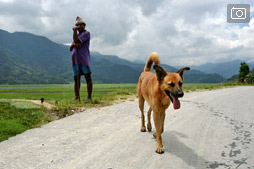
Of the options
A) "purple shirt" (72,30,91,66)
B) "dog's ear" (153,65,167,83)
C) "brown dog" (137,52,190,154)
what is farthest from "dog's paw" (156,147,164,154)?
"purple shirt" (72,30,91,66)

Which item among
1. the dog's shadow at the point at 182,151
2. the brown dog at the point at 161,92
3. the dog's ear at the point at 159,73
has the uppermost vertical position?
the dog's ear at the point at 159,73

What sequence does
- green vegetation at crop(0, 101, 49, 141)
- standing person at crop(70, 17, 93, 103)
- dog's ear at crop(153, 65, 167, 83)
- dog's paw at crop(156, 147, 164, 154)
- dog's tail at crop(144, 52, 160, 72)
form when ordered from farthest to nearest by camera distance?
standing person at crop(70, 17, 93, 103) < dog's tail at crop(144, 52, 160, 72) < green vegetation at crop(0, 101, 49, 141) < dog's paw at crop(156, 147, 164, 154) < dog's ear at crop(153, 65, 167, 83)

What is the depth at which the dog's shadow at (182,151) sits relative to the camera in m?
3.37

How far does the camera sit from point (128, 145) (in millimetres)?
4168

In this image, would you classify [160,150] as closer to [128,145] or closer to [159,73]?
[128,145]

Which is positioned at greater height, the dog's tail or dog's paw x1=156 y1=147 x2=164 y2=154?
the dog's tail

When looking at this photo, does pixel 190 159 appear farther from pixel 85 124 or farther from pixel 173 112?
pixel 173 112

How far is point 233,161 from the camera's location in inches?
135

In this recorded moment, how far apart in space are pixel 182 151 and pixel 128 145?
1152 millimetres

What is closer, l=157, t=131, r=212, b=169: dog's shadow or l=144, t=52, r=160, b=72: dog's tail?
l=157, t=131, r=212, b=169: dog's shadow

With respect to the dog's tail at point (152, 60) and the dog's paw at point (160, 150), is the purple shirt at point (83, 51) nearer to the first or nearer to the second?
the dog's tail at point (152, 60)

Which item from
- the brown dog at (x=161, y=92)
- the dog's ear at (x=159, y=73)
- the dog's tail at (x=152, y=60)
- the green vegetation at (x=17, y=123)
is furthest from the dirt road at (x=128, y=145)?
the dog's tail at (x=152, y=60)

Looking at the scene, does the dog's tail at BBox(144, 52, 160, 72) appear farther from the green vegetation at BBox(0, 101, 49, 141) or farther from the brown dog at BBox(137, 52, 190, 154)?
the green vegetation at BBox(0, 101, 49, 141)

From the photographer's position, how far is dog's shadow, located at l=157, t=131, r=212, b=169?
11.0 ft
